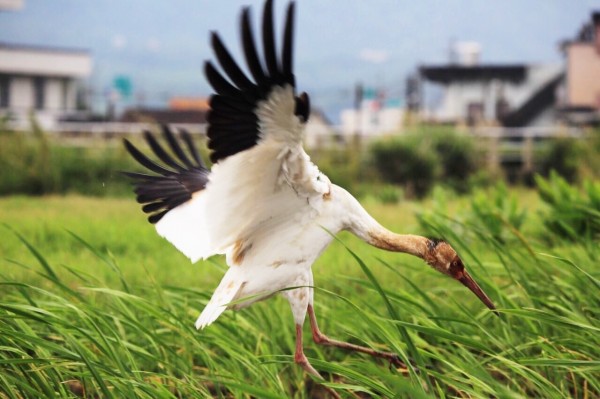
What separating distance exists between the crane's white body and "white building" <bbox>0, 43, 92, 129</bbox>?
47878 mm

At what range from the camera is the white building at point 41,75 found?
5072 centimetres

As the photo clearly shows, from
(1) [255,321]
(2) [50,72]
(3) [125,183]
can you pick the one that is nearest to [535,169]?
(3) [125,183]

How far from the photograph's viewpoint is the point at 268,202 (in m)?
3.10

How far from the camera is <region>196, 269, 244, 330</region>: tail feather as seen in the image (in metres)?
3.05

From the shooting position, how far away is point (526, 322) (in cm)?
350

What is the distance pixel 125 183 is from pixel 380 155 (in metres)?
4.05

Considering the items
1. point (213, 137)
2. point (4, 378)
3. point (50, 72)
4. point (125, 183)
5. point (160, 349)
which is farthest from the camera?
point (50, 72)

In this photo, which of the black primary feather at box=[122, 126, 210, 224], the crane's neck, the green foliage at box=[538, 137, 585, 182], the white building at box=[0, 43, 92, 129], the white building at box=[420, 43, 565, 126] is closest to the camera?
the crane's neck

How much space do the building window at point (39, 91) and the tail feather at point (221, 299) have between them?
168 feet

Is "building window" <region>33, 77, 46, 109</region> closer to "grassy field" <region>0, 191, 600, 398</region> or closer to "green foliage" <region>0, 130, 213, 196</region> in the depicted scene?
"green foliage" <region>0, 130, 213, 196</region>

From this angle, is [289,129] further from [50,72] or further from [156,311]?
[50,72]

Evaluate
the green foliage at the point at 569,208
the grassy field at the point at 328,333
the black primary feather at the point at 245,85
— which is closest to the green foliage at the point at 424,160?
the green foliage at the point at 569,208

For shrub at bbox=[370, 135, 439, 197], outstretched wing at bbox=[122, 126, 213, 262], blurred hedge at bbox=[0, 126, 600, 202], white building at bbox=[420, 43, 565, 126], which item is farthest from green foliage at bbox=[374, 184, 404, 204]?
→ white building at bbox=[420, 43, 565, 126]

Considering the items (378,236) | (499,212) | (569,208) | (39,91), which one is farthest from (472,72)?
(378,236)
